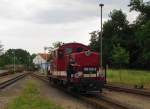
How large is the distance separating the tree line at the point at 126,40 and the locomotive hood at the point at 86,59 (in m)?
52.6

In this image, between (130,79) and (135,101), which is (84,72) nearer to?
(135,101)

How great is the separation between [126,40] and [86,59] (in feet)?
297

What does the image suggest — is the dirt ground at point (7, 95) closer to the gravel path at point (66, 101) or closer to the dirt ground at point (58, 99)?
the dirt ground at point (58, 99)

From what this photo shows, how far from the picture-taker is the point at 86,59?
2814 centimetres

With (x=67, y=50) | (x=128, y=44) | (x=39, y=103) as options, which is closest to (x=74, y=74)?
(x=67, y=50)

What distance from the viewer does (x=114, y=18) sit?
128 m

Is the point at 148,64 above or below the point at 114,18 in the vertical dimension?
below

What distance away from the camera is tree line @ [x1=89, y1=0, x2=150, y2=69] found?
87.4 metres

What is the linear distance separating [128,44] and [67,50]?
3335 inches

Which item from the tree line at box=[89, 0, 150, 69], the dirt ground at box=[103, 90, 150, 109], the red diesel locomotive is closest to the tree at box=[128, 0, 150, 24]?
the tree line at box=[89, 0, 150, 69]

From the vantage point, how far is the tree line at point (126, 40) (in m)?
87.4

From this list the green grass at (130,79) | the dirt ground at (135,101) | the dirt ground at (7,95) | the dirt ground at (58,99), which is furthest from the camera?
the green grass at (130,79)

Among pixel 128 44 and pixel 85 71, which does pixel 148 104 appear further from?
pixel 128 44

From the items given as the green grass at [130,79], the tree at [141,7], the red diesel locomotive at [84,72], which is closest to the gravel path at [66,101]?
the red diesel locomotive at [84,72]
